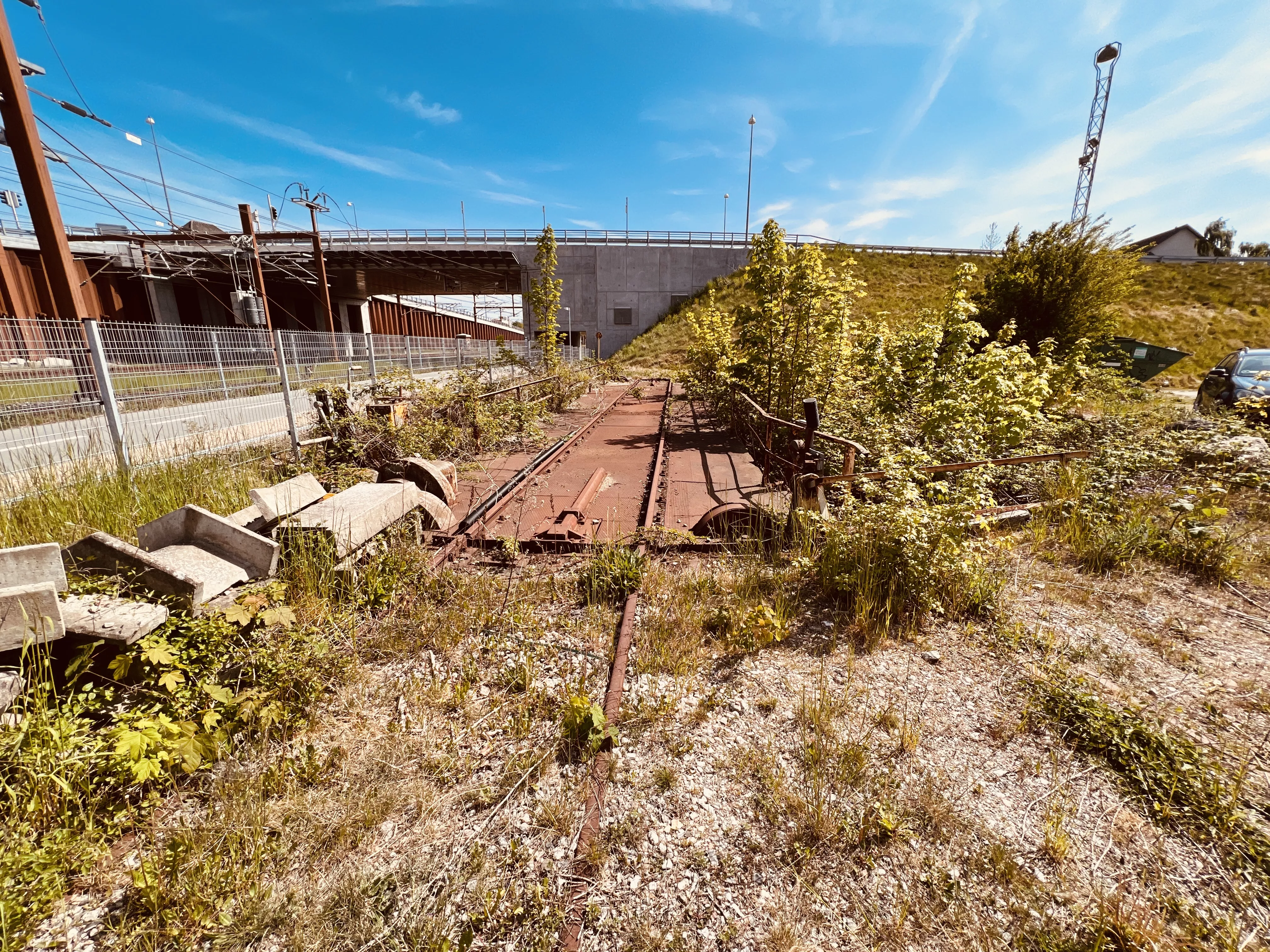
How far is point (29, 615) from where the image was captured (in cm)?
211

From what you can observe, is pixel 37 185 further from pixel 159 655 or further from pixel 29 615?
pixel 159 655

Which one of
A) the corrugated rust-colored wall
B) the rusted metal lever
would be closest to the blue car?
the rusted metal lever

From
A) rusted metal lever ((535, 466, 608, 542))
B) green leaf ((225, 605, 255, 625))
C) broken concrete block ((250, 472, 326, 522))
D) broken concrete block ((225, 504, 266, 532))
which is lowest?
rusted metal lever ((535, 466, 608, 542))

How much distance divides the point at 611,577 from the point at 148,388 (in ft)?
20.1

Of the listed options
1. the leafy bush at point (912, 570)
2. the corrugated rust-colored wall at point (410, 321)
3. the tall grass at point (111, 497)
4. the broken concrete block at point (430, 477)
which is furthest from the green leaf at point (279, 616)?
the corrugated rust-colored wall at point (410, 321)

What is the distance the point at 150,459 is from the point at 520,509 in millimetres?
3834

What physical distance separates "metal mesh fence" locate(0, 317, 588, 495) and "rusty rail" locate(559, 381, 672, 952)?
16.8ft

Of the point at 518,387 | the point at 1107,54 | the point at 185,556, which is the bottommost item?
the point at 185,556

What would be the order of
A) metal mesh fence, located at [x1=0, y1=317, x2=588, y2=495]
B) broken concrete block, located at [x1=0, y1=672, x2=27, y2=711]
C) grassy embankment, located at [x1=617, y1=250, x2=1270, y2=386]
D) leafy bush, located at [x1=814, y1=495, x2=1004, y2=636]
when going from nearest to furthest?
broken concrete block, located at [x1=0, y1=672, x2=27, y2=711], leafy bush, located at [x1=814, y1=495, x2=1004, y2=636], metal mesh fence, located at [x1=0, y1=317, x2=588, y2=495], grassy embankment, located at [x1=617, y1=250, x2=1270, y2=386]

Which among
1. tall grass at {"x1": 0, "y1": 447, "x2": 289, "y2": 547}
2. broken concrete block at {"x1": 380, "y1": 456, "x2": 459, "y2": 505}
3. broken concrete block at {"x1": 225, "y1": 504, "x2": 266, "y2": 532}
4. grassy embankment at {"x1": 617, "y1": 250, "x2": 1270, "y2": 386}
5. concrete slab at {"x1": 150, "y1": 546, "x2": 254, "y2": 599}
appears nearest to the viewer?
concrete slab at {"x1": 150, "y1": 546, "x2": 254, "y2": 599}

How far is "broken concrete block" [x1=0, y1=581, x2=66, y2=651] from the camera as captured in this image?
2066 mm

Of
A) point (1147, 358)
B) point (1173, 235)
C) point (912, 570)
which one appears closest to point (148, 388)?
point (912, 570)

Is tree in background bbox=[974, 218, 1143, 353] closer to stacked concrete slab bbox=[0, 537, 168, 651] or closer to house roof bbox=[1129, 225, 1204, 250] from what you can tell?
stacked concrete slab bbox=[0, 537, 168, 651]

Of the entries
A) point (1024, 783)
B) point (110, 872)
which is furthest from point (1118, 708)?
point (110, 872)
